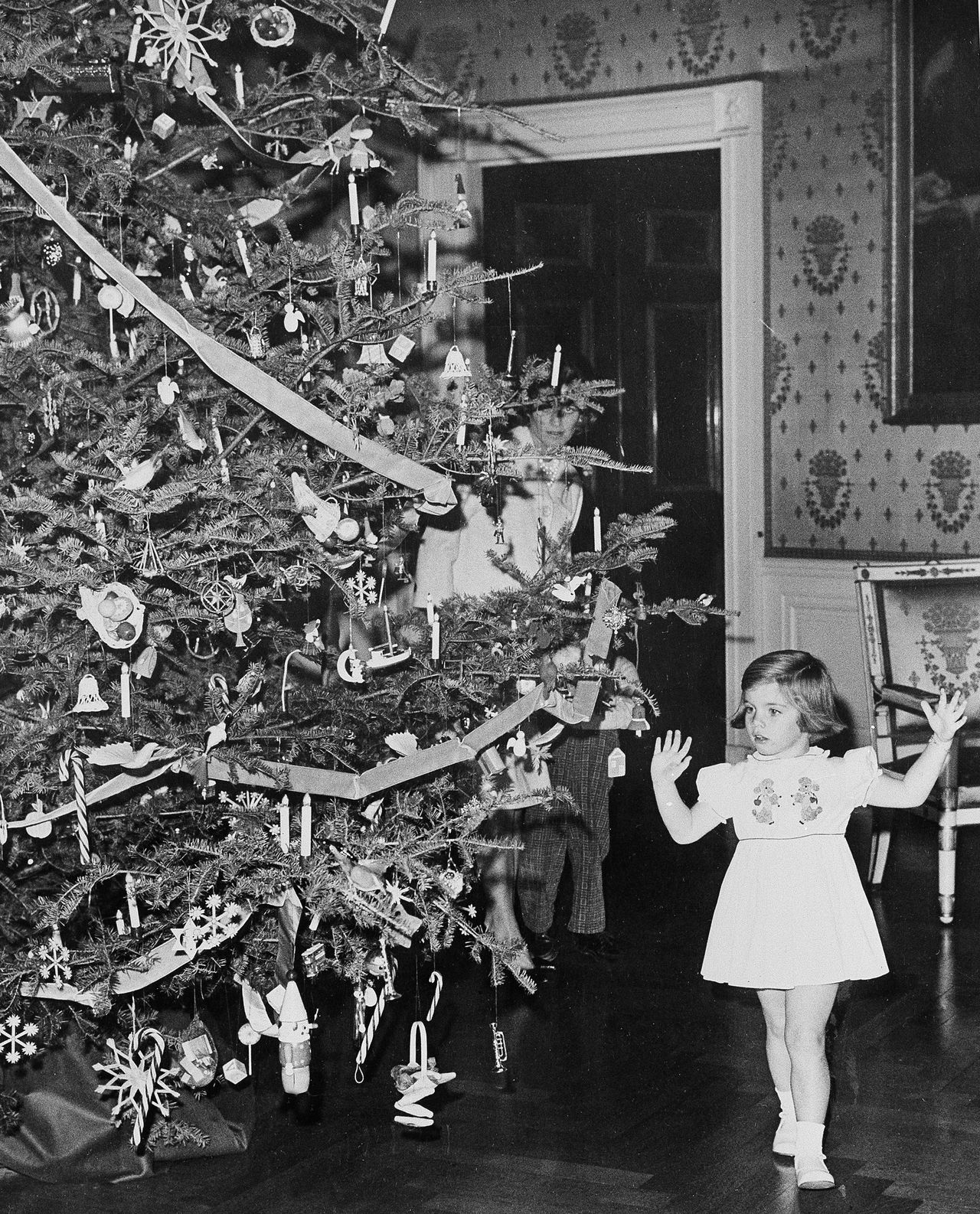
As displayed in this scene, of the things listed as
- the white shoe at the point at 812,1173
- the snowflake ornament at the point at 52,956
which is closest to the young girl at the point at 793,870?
the white shoe at the point at 812,1173

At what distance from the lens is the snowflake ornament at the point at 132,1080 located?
97.6 inches

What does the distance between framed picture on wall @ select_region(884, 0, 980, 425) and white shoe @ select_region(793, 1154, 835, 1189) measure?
2.61 m

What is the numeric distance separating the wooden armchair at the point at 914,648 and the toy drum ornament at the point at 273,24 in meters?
2.31

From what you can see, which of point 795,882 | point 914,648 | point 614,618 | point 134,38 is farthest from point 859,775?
point 914,648

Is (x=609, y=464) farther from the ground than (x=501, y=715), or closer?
farther from the ground

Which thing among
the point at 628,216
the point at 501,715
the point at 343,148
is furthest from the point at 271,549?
the point at 628,216

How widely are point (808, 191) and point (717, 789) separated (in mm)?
2512

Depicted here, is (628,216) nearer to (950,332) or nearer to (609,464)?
(950,332)

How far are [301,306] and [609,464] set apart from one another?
519mm

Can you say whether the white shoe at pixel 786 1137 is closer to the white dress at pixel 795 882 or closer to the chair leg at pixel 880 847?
the white dress at pixel 795 882

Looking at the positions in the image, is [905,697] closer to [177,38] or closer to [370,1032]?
[370,1032]

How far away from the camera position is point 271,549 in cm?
226

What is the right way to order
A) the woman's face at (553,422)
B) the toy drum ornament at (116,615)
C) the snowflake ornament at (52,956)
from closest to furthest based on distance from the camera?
the toy drum ornament at (116,615), the snowflake ornament at (52,956), the woman's face at (553,422)

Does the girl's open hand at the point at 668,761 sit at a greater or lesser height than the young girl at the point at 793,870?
greater
